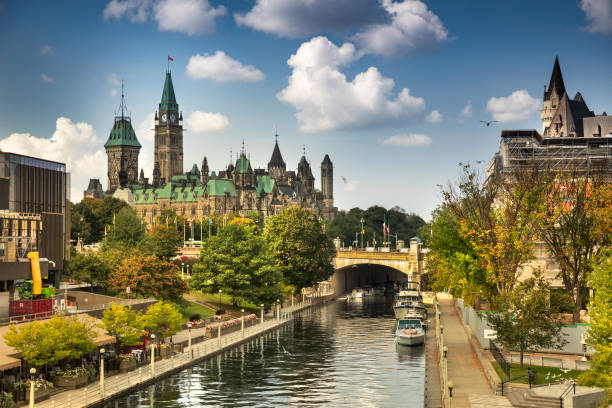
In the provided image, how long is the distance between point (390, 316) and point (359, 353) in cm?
3529

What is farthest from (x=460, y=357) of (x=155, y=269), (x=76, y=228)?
(x=76, y=228)

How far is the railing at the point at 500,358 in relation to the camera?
46975 mm

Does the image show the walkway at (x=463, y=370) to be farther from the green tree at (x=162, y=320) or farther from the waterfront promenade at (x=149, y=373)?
the green tree at (x=162, y=320)

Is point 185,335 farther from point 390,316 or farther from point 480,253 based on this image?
point 390,316

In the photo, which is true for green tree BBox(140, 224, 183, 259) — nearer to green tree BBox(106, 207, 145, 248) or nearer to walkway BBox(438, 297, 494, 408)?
green tree BBox(106, 207, 145, 248)

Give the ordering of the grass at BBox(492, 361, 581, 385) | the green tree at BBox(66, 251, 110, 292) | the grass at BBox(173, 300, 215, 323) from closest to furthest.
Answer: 1. the grass at BBox(492, 361, 581, 385)
2. the green tree at BBox(66, 251, 110, 292)
3. the grass at BBox(173, 300, 215, 323)

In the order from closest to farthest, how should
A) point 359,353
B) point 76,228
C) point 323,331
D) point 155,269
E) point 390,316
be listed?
point 359,353, point 155,269, point 323,331, point 390,316, point 76,228

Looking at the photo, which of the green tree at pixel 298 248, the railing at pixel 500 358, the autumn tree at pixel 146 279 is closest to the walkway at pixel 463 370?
the railing at pixel 500 358

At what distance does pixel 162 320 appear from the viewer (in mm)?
60250

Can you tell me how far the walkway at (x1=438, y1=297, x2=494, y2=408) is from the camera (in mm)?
43000

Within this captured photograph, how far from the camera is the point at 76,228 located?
5659 inches

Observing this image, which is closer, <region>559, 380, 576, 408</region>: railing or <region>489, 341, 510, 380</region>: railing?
<region>559, 380, 576, 408</region>: railing

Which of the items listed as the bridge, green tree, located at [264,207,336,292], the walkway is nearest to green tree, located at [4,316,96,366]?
the walkway

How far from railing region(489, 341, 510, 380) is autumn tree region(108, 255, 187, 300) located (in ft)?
120
